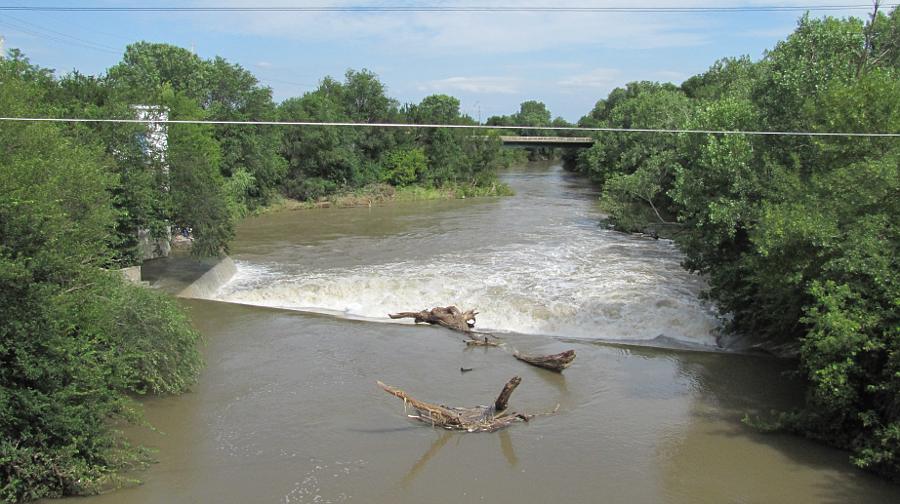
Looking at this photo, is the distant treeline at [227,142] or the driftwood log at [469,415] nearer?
the driftwood log at [469,415]

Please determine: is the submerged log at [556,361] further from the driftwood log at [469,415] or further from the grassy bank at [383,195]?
the grassy bank at [383,195]

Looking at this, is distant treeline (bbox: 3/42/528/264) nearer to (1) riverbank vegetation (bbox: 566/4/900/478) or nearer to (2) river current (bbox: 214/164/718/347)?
(2) river current (bbox: 214/164/718/347)

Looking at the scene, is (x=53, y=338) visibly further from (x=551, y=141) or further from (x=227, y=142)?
(x=551, y=141)

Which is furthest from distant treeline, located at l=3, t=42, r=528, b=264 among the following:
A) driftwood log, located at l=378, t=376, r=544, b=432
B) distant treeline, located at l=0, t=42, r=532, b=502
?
driftwood log, located at l=378, t=376, r=544, b=432

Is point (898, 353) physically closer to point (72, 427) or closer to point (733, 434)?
point (733, 434)

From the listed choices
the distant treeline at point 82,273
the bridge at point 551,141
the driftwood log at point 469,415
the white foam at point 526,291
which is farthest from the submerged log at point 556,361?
the bridge at point 551,141

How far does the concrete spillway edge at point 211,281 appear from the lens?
24.8 meters

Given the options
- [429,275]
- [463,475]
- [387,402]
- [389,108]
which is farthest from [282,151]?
[463,475]

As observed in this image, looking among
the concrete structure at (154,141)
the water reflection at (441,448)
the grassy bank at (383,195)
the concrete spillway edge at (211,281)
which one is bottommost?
the water reflection at (441,448)

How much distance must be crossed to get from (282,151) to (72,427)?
4819 cm

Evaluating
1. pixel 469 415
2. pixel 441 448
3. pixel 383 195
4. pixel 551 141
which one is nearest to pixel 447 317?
pixel 469 415

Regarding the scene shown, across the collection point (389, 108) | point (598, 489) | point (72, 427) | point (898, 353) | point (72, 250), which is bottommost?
point (598, 489)

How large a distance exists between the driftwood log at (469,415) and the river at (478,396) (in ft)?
0.67

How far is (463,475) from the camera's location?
1239cm
